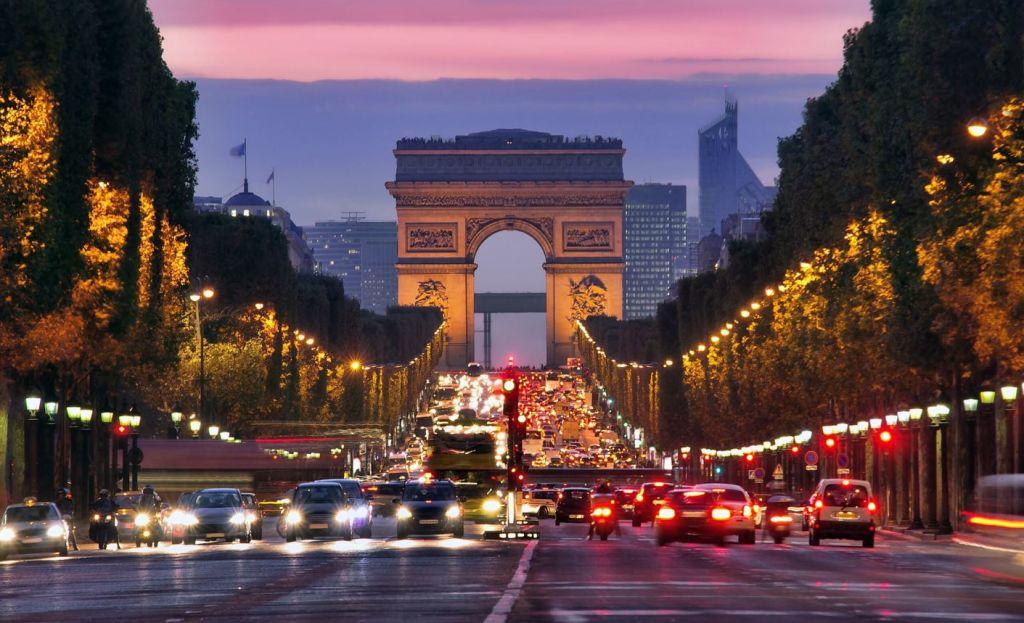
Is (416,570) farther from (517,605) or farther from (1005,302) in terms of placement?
(1005,302)

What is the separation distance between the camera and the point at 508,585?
28.3 metres

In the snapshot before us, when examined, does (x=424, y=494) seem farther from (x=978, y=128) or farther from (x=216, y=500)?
(x=978, y=128)

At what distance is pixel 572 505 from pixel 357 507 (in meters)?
23.6

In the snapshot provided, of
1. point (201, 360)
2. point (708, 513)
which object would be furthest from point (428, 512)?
point (201, 360)

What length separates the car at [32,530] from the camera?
4697 cm

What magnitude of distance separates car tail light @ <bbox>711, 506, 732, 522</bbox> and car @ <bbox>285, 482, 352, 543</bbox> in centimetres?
956

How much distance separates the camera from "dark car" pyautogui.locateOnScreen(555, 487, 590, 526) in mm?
78062

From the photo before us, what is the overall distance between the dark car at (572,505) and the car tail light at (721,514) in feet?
90.4

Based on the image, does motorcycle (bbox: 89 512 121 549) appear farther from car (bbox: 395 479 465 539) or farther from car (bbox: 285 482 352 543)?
car (bbox: 395 479 465 539)

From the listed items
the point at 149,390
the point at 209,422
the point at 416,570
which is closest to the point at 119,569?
the point at 416,570

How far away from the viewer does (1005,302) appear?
42750mm

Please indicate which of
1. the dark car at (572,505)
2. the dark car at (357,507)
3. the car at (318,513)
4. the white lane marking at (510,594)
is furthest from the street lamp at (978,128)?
the dark car at (572,505)

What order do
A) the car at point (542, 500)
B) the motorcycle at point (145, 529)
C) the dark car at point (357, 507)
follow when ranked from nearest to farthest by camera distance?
the dark car at point (357, 507) < the motorcycle at point (145, 529) < the car at point (542, 500)

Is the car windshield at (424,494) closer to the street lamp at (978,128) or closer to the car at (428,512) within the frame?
the car at (428,512)
